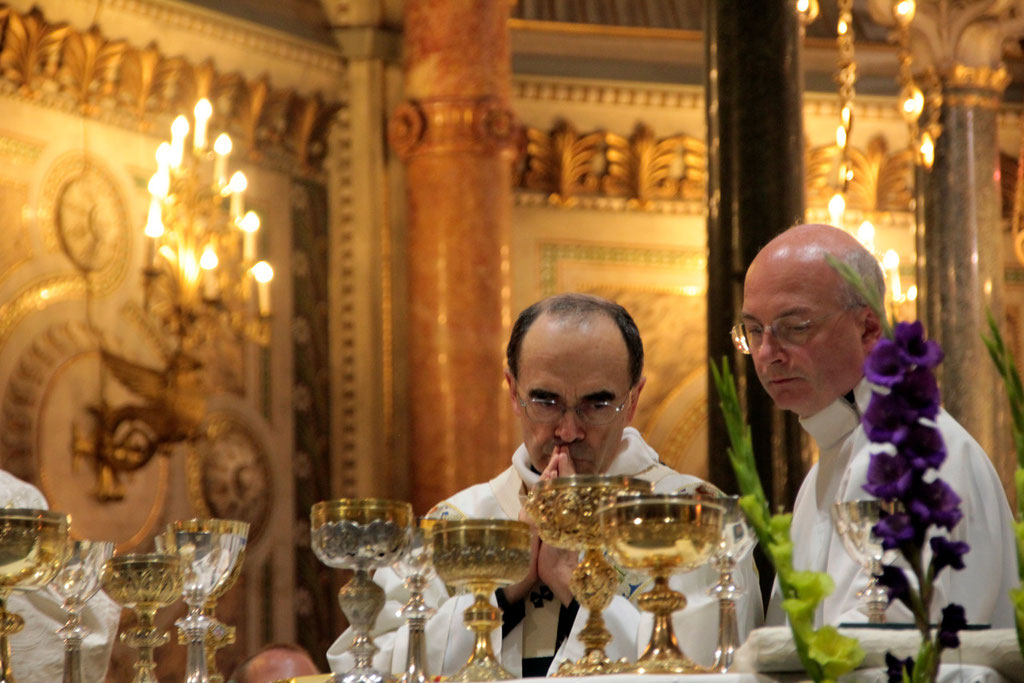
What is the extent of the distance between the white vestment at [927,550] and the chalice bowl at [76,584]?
3.90ft

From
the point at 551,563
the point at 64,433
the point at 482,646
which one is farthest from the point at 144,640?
the point at 64,433

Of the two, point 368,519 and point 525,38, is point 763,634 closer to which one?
point 368,519

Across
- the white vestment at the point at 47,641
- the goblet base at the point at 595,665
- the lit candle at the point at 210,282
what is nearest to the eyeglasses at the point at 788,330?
the goblet base at the point at 595,665

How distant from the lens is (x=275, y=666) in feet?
17.8

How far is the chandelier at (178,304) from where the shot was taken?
24.4 ft

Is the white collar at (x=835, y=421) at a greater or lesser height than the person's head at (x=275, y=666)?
greater

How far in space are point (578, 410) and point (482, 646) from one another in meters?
0.85

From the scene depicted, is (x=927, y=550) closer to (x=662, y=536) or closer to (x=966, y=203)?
(x=662, y=536)

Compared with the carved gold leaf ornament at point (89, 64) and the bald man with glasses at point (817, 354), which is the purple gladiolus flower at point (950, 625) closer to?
the bald man with glasses at point (817, 354)

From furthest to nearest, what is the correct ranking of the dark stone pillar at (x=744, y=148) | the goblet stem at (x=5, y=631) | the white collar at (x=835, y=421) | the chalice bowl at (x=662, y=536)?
the dark stone pillar at (x=744, y=148) → the white collar at (x=835, y=421) → the goblet stem at (x=5, y=631) → the chalice bowl at (x=662, y=536)

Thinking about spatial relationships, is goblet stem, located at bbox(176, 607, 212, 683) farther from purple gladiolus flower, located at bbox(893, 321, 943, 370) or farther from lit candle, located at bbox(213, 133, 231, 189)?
lit candle, located at bbox(213, 133, 231, 189)

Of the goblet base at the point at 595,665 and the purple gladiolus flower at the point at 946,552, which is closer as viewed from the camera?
the purple gladiolus flower at the point at 946,552

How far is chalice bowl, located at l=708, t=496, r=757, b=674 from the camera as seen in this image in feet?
8.46

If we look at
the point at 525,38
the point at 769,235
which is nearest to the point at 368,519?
the point at 769,235
